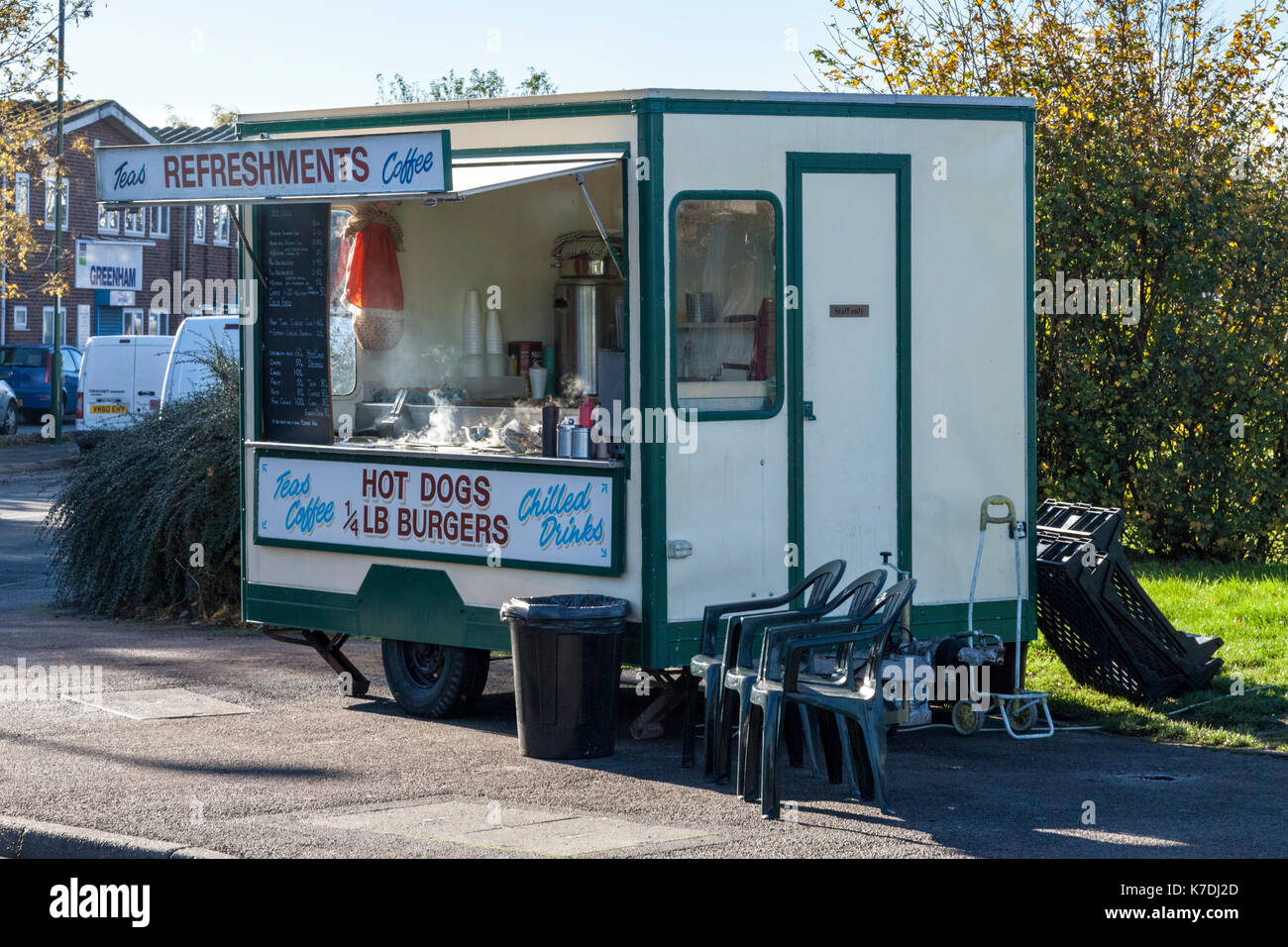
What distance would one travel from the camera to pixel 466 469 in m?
8.93

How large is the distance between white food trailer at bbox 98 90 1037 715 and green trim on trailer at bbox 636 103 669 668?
0.04 ft

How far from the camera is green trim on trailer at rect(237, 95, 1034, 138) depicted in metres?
8.20

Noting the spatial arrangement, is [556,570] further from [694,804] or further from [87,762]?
[87,762]

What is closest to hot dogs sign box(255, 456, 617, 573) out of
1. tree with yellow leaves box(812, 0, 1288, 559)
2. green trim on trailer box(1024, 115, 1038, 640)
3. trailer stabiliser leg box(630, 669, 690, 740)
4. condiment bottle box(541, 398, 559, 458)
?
condiment bottle box(541, 398, 559, 458)

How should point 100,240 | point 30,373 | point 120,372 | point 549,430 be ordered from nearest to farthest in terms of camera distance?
point 549,430, point 120,372, point 30,373, point 100,240

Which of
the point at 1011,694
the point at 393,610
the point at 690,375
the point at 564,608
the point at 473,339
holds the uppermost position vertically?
the point at 473,339

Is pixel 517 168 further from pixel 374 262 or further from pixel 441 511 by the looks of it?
pixel 374 262

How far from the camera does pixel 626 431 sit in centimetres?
828

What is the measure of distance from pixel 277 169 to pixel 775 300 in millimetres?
2635

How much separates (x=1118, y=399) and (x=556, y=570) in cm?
636

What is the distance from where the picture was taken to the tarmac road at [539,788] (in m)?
6.46

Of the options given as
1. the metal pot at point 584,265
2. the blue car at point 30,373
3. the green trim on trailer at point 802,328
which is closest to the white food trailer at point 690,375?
the green trim on trailer at point 802,328

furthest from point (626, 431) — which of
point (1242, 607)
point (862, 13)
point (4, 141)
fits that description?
point (4, 141)

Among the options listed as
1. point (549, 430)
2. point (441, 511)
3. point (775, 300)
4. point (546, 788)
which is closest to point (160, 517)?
point (441, 511)
